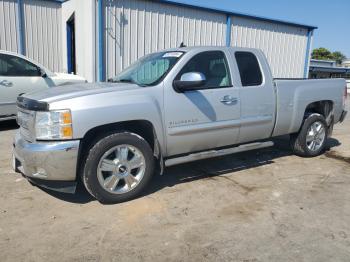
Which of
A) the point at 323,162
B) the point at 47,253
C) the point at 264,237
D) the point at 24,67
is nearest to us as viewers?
the point at 47,253

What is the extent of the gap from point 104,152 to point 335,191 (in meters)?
3.05

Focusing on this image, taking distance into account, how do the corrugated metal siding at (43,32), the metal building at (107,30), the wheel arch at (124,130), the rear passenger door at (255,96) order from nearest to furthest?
the wheel arch at (124,130)
the rear passenger door at (255,96)
the metal building at (107,30)
the corrugated metal siding at (43,32)

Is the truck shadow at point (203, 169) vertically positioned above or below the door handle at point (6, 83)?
below

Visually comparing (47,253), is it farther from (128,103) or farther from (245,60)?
(245,60)

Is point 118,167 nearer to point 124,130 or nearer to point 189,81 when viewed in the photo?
point 124,130

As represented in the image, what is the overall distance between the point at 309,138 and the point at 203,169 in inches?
85.3

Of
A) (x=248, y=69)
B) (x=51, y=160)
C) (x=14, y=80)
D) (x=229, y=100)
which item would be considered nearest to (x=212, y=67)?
(x=229, y=100)

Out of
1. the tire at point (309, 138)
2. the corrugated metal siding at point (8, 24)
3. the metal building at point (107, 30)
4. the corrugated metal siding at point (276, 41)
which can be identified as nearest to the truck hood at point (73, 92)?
the tire at point (309, 138)

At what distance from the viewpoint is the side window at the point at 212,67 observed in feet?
15.3

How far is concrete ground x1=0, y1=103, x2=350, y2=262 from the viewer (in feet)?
9.96

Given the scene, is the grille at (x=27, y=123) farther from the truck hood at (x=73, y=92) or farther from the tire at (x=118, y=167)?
the tire at (x=118, y=167)

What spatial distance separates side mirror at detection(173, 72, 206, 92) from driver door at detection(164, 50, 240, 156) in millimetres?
71

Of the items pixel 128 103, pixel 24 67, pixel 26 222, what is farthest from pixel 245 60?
pixel 24 67

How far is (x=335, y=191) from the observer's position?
15.1 ft
